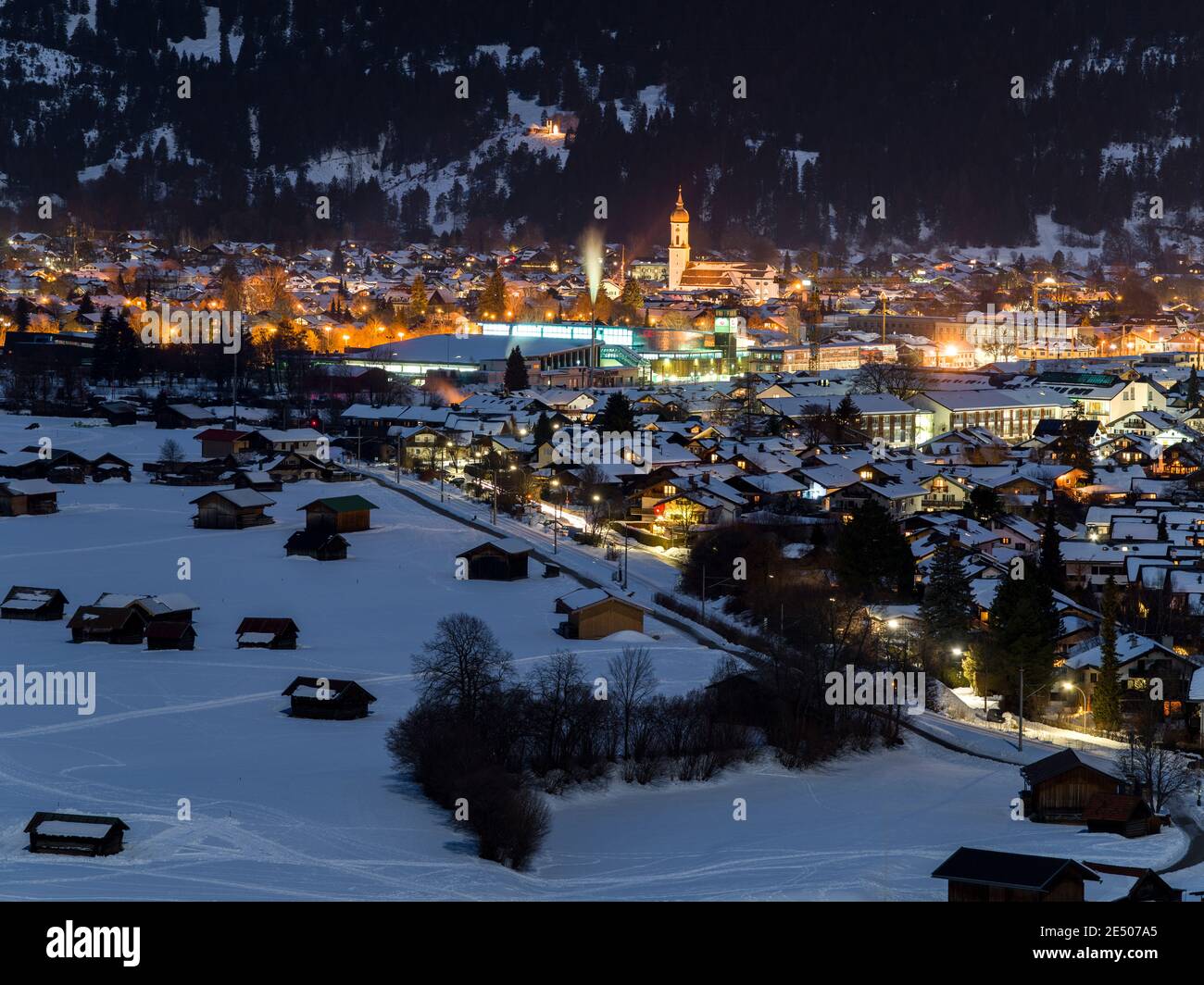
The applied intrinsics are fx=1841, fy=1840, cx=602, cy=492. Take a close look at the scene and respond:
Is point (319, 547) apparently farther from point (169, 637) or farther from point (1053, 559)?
point (1053, 559)

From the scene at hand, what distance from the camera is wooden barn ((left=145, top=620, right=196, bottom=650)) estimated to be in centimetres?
1391

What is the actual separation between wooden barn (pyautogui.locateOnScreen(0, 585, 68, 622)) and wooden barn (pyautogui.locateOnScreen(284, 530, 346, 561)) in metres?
3.13

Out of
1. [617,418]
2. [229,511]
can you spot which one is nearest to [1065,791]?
[229,511]

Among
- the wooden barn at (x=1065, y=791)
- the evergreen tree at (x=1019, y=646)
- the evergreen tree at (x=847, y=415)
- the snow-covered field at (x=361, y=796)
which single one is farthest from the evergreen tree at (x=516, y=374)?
the wooden barn at (x=1065, y=791)

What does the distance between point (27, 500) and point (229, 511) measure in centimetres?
240

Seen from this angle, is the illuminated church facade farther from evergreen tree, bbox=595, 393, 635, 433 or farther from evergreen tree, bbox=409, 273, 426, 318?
evergreen tree, bbox=595, 393, 635, 433

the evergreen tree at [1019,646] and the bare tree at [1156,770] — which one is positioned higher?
the evergreen tree at [1019,646]

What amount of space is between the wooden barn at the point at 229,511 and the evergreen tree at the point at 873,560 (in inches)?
253

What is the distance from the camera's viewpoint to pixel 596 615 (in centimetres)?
1482

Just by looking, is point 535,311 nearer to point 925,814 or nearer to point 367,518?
point 367,518

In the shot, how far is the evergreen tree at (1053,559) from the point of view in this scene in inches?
695

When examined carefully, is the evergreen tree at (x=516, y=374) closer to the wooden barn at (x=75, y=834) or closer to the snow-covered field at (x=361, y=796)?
the snow-covered field at (x=361, y=796)

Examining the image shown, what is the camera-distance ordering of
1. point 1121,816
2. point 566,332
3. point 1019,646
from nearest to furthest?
point 1121,816, point 1019,646, point 566,332
